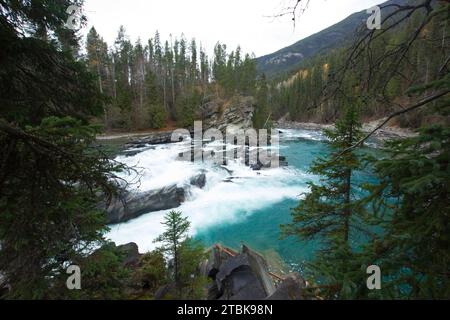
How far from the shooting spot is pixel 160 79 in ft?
188

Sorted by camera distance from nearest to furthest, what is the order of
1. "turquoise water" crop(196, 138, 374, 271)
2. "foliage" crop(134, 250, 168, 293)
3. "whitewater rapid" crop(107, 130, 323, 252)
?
"foliage" crop(134, 250, 168, 293), "turquoise water" crop(196, 138, 374, 271), "whitewater rapid" crop(107, 130, 323, 252)

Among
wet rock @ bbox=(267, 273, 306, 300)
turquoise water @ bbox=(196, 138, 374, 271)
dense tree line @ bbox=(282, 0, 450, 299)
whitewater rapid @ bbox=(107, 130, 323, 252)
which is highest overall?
dense tree line @ bbox=(282, 0, 450, 299)

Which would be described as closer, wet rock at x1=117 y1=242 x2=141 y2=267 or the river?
wet rock at x1=117 y1=242 x2=141 y2=267

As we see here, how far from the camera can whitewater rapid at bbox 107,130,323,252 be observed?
12.6 m

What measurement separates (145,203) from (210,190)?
5527 mm

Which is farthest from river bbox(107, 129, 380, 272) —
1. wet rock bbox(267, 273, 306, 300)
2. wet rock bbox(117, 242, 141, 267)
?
wet rock bbox(117, 242, 141, 267)

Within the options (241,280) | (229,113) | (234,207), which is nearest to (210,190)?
(234,207)

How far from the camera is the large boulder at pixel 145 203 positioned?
42.5 feet

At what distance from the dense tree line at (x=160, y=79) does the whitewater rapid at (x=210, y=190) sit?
64.4ft

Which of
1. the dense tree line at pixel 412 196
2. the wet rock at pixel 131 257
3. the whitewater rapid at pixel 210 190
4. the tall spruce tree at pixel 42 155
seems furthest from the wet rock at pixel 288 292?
the whitewater rapid at pixel 210 190

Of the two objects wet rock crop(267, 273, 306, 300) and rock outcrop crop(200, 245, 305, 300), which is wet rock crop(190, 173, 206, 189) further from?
A: wet rock crop(267, 273, 306, 300)

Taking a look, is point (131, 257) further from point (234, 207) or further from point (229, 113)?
point (229, 113)

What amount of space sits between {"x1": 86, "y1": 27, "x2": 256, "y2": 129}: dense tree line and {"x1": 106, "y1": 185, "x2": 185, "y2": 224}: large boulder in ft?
77.5
